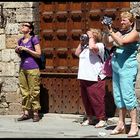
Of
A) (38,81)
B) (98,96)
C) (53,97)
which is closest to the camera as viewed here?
(98,96)

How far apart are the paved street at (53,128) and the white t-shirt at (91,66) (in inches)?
33.4

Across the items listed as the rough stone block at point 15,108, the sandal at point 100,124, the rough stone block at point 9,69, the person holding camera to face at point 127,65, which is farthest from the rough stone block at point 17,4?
the sandal at point 100,124

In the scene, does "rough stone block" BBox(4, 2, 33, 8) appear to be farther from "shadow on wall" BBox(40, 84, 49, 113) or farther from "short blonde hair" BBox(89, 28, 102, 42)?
"short blonde hair" BBox(89, 28, 102, 42)

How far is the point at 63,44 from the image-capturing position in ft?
31.7

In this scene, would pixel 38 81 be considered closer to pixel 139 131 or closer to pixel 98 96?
pixel 98 96

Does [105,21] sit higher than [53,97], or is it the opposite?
[105,21]

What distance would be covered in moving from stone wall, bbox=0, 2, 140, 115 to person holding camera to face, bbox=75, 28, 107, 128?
5.22 feet

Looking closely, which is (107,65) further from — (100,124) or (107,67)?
(100,124)

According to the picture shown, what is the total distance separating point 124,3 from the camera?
9156 millimetres

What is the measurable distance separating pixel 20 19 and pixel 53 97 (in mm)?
1580

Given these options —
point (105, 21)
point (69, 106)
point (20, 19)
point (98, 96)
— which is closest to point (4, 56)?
point (20, 19)

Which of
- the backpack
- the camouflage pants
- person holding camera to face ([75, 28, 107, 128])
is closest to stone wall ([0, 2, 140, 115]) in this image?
the camouflage pants

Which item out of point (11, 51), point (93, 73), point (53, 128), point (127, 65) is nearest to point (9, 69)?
point (11, 51)

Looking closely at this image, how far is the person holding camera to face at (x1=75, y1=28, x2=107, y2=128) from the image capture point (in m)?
8.36
